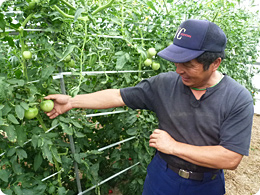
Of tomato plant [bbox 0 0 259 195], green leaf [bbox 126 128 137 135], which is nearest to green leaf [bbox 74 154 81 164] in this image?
tomato plant [bbox 0 0 259 195]

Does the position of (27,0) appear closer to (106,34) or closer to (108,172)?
(106,34)

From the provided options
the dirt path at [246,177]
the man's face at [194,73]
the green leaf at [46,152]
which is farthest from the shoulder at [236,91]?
the dirt path at [246,177]

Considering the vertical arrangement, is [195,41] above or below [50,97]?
above

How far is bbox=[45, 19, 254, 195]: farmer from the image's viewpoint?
1.15 metres

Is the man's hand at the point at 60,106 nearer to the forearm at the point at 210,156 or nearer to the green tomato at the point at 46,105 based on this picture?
the green tomato at the point at 46,105

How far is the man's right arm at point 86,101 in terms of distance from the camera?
1286 mm

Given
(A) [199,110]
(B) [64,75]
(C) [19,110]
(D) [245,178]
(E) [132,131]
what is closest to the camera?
(C) [19,110]

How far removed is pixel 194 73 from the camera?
117 centimetres

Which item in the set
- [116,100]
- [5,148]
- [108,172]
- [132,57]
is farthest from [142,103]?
[108,172]

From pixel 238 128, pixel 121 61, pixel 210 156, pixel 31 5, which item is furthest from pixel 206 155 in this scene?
pixel 31 5

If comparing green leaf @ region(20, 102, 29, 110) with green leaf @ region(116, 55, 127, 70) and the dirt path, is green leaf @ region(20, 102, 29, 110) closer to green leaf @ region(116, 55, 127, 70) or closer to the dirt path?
green leaf @ region(116, 55, 127, 70)

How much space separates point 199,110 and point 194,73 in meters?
0.20

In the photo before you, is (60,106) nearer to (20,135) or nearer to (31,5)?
(20,135)

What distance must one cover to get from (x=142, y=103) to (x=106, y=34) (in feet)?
1.50
